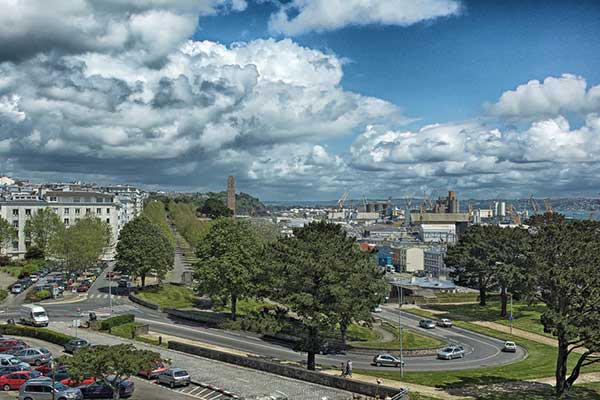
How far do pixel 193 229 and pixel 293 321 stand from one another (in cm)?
11585

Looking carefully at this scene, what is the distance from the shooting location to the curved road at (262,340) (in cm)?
6066

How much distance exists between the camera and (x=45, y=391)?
1513 inches

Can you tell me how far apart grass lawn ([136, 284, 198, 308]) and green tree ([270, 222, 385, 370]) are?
40.9 m

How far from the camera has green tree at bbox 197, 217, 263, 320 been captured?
239ft

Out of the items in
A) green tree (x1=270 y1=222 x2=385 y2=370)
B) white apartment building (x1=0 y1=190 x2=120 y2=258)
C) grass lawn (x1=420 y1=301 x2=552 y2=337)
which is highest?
white apartment building (x1=0 y1=190 x2=120 y2=258)

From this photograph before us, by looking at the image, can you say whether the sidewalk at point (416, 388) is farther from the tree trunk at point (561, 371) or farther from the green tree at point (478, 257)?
the green tree at point (478, 257)

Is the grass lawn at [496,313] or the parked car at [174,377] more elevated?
the parked car at [174,377]

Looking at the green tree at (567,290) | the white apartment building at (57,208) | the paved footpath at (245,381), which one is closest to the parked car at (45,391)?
the paved footpath at (245,381)

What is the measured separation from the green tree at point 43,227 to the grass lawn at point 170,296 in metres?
35.7

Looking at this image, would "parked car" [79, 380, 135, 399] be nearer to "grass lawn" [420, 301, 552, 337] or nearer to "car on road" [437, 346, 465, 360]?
"car on road" [437, 346, 465, 360]

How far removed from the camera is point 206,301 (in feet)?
305

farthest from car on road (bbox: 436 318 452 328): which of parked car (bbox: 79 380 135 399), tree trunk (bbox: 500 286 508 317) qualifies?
parked car (bbox: 79 380 135 399)

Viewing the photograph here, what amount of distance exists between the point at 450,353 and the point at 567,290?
893 inches

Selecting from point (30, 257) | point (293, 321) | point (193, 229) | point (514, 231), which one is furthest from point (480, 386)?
point (193, 229)
